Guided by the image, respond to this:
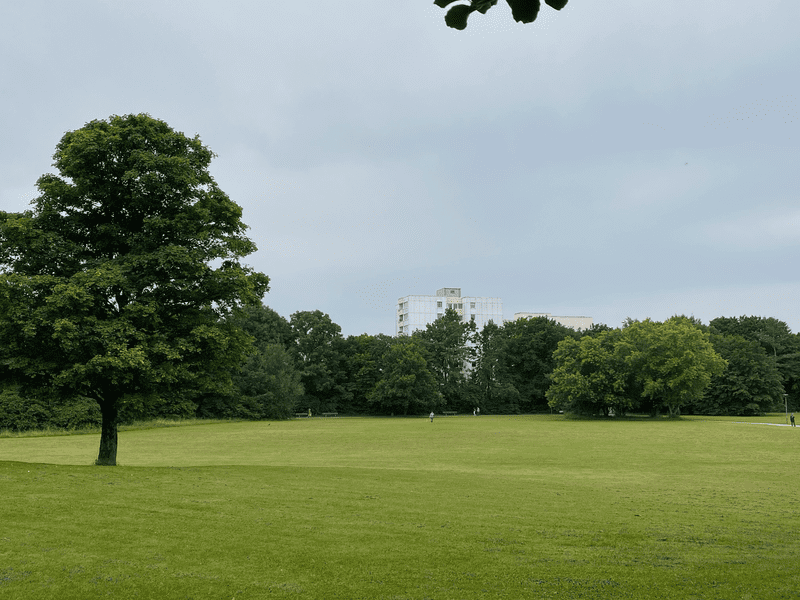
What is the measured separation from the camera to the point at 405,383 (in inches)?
3615

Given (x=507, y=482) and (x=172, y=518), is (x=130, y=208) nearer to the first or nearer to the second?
(x=172, y=518)

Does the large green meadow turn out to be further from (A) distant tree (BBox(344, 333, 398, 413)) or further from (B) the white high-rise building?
(B) the white high-rise building

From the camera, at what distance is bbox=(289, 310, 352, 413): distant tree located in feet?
318

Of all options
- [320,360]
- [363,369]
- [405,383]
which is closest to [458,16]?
[405,383]

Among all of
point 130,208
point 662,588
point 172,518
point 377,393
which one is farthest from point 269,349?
point 662,588

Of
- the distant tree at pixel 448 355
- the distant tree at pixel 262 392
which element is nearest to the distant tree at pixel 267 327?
the distant tree at pixel 262 392

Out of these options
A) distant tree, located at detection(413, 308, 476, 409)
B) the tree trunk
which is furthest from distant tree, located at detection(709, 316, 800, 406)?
the tree trunk

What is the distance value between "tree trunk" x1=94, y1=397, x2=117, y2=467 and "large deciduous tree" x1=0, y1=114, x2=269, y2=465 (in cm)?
4

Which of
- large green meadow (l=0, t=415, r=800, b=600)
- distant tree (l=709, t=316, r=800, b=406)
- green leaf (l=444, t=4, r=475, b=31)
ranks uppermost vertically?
distant tree (l=709, t=316, r=800, b=406)

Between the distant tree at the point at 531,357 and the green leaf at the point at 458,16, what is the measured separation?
10362 cm

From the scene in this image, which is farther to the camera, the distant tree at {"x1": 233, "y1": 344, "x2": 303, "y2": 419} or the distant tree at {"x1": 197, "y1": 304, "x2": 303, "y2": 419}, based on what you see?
the distant tree at {"x1": 233, "y1": 344, "x2": 303, "y2": 419}

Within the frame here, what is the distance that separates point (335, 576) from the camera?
7.57 metres

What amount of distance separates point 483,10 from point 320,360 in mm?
97368

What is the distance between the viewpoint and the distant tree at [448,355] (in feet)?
343
